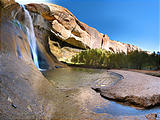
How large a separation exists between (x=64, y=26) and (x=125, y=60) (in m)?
21.9

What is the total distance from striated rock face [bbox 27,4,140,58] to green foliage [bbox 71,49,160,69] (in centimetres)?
1136

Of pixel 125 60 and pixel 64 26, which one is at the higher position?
pixel 64 26

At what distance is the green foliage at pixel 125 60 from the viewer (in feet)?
56.1

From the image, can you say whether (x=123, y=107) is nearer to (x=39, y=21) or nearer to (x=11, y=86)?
(x=11, y=86)

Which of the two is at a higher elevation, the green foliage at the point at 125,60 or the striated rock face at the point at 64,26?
the striated rock face at the point at 64,26

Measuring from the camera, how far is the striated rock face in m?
27.4

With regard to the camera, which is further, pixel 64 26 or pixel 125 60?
pixel 64 26

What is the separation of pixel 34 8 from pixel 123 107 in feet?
98.1

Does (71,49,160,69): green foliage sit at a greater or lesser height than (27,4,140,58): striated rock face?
lesser

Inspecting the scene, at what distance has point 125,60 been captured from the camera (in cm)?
1933

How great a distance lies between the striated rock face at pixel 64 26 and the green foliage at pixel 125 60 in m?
11.4

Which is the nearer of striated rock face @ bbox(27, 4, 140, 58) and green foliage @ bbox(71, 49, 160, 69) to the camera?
green foliage @ bbox(71, 49, 160, 69)

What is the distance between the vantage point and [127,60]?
19.0 metres

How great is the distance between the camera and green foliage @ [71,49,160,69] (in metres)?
17.1
